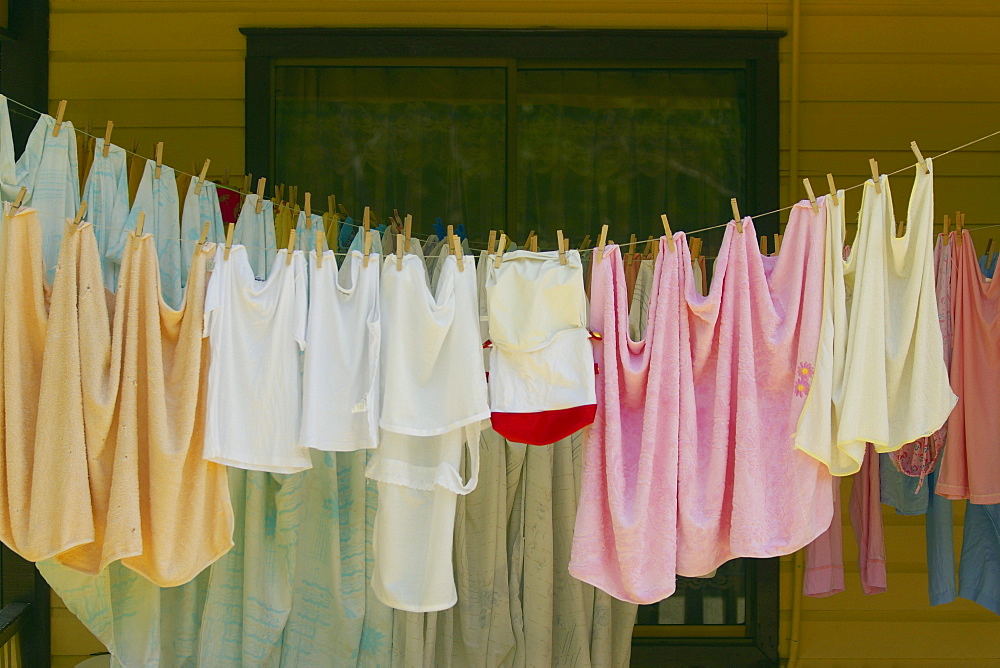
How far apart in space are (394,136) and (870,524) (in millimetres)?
2467

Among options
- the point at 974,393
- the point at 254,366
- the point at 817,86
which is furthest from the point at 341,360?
the point at 817,86

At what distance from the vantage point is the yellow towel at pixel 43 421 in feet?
8.21

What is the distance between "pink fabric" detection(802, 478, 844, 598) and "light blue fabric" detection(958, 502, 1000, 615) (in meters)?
0.44

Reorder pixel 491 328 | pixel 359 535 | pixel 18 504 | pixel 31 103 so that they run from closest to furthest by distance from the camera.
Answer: pixel 18 504 → pixel 491 328 → pixel 359 535 → pixel 31 103

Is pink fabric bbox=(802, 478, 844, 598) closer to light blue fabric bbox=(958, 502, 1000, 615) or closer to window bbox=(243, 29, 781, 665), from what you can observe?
light blue fabric bbox=(958, 502, 1000, 615)

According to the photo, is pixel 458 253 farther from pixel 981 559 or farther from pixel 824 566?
pixel 981 559

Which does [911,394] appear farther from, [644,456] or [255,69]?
[255,69]

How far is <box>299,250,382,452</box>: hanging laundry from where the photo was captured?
2715 mm

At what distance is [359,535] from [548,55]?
2.14 metres

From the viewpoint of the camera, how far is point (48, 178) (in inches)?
106

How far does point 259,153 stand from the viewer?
13.1 ft

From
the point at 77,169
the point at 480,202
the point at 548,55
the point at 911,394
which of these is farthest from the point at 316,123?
the point at 911,394

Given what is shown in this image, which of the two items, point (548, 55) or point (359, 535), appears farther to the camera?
point (548, 55)

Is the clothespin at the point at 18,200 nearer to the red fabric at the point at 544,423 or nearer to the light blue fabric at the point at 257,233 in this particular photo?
the light blue fabric at the point at 257,233
